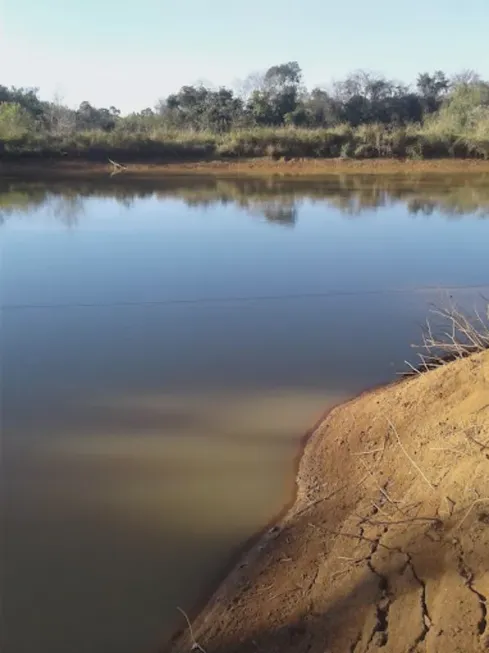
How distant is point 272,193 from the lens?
19.1m

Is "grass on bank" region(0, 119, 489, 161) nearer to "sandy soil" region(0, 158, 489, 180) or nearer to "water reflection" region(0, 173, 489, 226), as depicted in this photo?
"sandy soil" region(0, 158, 489, 180)

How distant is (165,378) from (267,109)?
28.3 metres

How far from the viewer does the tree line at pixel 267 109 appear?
3086 centimetres

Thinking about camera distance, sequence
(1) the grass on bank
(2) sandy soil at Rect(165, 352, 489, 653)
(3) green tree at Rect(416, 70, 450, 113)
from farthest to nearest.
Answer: (3) green tree at Rect(416, 70, 450, 113) → (1) the grass on bank → (2) sandy soil at Rect(165, 352, 489, 653)

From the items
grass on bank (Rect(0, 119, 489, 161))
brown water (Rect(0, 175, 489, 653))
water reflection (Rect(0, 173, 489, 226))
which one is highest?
grass on bank (Rect(0, 119, 489, 161))

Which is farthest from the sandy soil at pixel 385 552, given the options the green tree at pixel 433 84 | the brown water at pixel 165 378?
the green tree at pixel 433 84

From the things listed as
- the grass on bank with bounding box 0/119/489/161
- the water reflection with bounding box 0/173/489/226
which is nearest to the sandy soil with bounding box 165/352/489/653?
the water reflection with bounding box 0/173/489/226

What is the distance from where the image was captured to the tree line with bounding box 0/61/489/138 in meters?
30.9

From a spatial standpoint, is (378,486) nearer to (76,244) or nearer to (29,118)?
(76,244)

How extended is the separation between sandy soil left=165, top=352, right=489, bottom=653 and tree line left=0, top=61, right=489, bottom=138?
25.0m

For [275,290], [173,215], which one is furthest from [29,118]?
[275,290]

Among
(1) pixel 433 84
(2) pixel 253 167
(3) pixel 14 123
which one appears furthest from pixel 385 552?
(1) pixel 433 84

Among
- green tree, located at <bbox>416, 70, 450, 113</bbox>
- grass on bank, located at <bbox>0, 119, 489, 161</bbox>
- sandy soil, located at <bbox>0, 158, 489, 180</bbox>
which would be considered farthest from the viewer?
green tree, located at <bbox>416, 70, 450, 113</bbox>

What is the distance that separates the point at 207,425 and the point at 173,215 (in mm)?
10982
